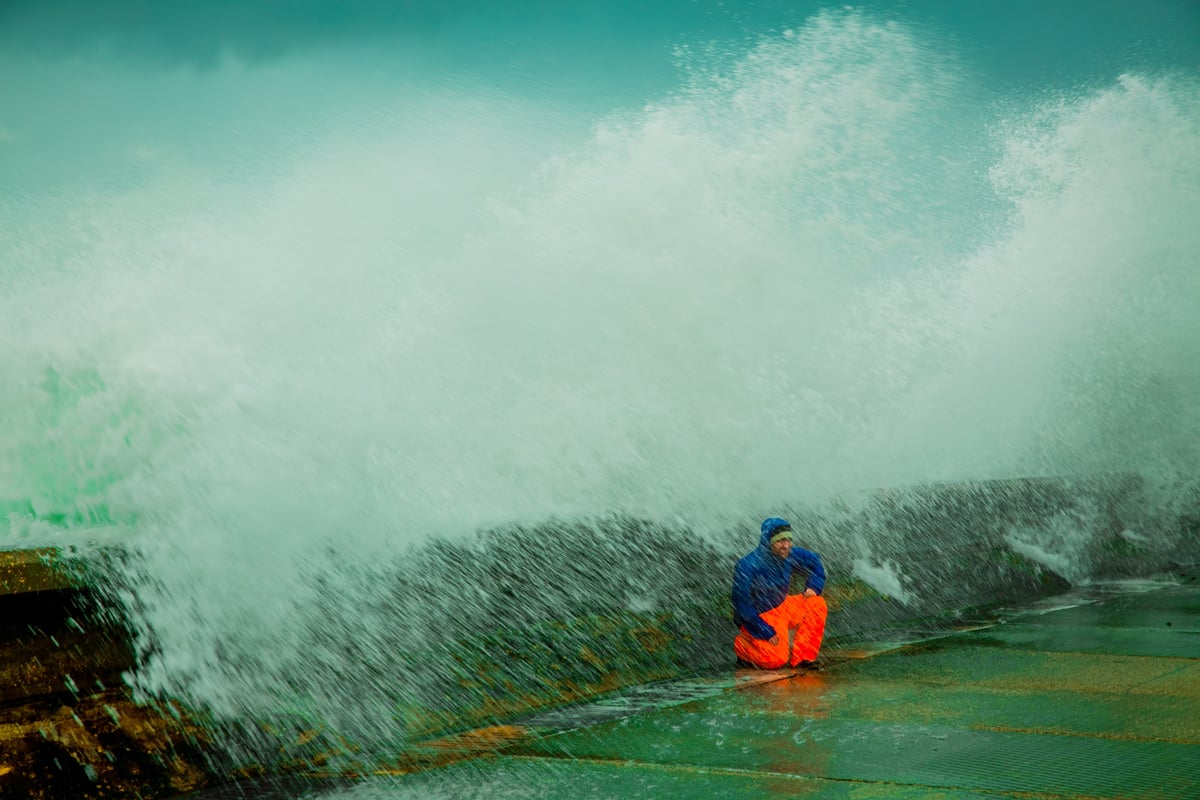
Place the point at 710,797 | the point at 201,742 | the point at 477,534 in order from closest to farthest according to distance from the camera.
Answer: the point at 710,797 → the point at 201,742 → the point at 477,534

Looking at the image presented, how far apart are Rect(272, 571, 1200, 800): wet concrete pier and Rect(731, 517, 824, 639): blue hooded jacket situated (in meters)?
0.38

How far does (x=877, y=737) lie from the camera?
5574 mm

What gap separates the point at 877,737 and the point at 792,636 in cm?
217

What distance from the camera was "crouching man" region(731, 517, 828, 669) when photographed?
7.67 meters

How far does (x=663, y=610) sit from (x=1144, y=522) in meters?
10.5

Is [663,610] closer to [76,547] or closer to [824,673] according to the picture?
[824,673]

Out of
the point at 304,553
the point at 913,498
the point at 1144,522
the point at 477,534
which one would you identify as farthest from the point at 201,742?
the point at 1144,522

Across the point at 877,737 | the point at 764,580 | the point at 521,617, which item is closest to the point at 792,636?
the point at 764,580

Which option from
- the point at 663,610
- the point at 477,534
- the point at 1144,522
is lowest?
the point at 1144,522

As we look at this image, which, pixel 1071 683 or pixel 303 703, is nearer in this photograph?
Result: pixel 303 703

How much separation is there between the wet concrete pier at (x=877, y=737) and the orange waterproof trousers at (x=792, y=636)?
20 cm

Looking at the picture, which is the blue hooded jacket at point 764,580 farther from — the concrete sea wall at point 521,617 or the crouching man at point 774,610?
the concrete sea wall at point 521,617

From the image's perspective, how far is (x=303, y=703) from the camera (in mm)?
5785

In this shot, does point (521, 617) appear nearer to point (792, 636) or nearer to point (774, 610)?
point (774, 610)
